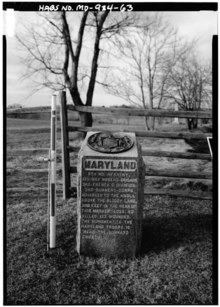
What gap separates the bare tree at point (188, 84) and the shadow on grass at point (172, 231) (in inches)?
111

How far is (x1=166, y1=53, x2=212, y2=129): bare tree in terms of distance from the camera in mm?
6512

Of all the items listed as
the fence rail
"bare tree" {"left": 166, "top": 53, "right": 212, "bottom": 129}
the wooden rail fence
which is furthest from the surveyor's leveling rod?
"bare tree" {"left": 166, "top": 53, "right": 212, "bottom": 129}

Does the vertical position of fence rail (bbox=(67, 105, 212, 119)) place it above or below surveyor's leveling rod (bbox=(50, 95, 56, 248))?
above

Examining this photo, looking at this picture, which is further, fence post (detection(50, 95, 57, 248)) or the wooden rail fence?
the wooden rail fence

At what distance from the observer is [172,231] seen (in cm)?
394

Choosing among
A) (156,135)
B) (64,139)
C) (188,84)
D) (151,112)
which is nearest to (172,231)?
(156,135)

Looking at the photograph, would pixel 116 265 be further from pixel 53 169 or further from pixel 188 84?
pixel 188 84

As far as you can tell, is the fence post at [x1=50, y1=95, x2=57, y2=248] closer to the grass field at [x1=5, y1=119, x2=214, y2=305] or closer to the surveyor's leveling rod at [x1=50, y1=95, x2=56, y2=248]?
the surveyor's leveling rod at [x1=50, y1=95, x2=56, y2=248]

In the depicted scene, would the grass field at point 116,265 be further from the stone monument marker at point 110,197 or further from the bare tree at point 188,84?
the bare tree at point 188,84

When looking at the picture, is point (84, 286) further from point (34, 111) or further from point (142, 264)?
point (34, 111)

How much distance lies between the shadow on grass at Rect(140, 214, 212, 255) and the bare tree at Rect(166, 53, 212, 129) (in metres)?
2.81

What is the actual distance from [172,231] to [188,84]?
5.19 metres

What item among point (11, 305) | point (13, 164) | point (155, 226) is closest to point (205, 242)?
point (155, 226)

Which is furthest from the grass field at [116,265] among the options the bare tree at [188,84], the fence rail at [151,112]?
the bare tree at [188,84]
